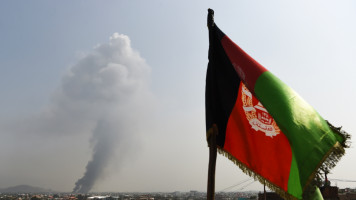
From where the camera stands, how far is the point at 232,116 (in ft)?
16.3

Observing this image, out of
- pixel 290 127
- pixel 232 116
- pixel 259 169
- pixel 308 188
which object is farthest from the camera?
pixel 232 116

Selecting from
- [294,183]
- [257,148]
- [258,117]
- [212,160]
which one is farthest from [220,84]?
[294,183]

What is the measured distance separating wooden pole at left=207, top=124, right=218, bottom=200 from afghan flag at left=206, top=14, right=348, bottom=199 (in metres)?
0.08

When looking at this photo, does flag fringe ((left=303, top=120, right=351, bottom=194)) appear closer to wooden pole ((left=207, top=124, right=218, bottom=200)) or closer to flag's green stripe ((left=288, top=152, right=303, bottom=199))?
flag's green stripe ((left=288, top=152, right=303, bottom=199))

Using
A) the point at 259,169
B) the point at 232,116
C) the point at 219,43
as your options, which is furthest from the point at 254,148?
the point at 219,43

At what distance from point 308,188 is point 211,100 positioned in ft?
6.37

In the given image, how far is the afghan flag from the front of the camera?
13.3 feet

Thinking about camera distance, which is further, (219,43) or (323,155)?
(219,43)

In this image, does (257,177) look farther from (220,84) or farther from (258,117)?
(220,84)

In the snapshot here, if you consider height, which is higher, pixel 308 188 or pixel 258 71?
pixel 258 71

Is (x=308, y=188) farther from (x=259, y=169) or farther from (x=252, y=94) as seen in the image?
(x=252, y=94)

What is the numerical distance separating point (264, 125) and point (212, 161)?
109 centimetres

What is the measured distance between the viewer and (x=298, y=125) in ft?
13.7

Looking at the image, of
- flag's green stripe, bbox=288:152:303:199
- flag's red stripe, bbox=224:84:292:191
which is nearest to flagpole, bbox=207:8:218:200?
flag's red stripe, bbox=224:84:292:191
